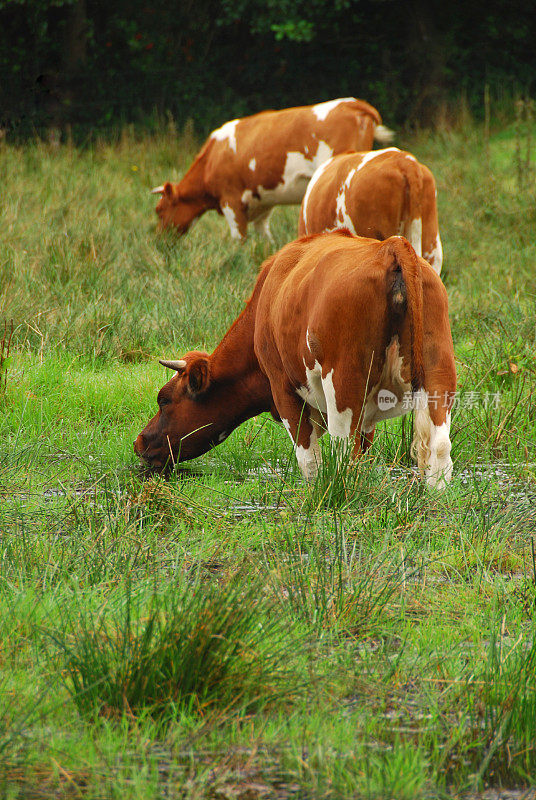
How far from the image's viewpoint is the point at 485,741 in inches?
93.9

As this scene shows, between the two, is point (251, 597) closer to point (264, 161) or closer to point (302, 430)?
point (302, 430)

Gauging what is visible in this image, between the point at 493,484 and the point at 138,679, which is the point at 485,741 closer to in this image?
the point at 138,679

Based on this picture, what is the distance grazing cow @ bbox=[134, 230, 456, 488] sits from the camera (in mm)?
3773

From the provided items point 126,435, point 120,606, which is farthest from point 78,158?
point 120,606

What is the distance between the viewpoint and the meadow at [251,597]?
2303mm

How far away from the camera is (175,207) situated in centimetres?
1111

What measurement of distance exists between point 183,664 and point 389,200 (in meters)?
4.80

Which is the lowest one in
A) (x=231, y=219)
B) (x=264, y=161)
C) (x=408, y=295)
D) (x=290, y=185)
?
(x=231, y=219)

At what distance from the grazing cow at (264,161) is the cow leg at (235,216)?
1cm

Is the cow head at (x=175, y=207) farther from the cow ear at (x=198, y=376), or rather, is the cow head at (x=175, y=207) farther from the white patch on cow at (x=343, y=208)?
the cow ear at (x=198, y=376)

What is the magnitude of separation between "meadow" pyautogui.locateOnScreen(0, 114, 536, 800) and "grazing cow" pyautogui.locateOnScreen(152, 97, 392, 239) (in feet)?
14.3

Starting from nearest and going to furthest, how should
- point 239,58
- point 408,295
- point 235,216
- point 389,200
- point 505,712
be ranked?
point 505,712 < point 408,295 < point 389,200 < point 235,216 < point 239,58

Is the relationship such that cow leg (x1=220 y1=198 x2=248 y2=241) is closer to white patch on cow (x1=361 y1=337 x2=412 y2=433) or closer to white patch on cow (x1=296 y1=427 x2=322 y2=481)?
white patch on cow (x1=296 y1=427 x2=322 y2=481)

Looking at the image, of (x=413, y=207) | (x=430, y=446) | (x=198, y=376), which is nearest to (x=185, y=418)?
(x=198, y=376)
